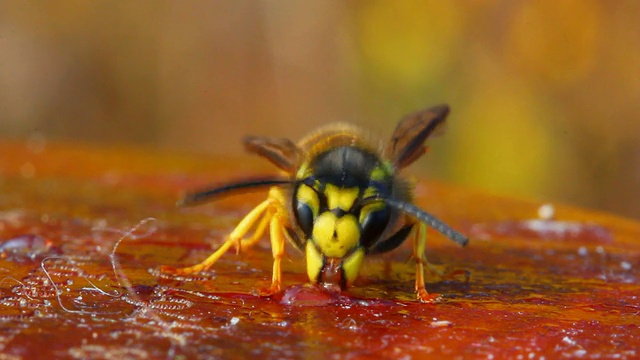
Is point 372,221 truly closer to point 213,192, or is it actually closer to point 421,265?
point 421,265

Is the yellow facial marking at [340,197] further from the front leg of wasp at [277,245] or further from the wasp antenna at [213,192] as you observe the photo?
the front leg of wasp at [277,245]

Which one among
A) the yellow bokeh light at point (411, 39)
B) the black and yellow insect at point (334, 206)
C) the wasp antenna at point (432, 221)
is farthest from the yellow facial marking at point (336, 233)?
the yellow bokeh light at point (411, 39)

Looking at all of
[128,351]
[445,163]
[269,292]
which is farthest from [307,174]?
[445,163]

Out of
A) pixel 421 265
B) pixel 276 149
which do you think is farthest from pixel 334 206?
pixel 276 149

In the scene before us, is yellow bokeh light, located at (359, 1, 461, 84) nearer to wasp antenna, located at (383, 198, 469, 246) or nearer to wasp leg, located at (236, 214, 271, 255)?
wasp leg, located at (236, 214, 271, 255)

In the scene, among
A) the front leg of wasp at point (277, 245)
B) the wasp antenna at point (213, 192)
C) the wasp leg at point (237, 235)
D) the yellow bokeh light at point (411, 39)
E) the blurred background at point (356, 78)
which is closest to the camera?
the wasp antenna at point (213, 192)

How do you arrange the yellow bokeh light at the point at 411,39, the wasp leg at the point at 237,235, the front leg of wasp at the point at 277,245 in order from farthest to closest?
the yellow bokeh light at the point at 411,39 → the wasp leg at the point at 237,235 → the front leg of wasp at the point at 277,245
